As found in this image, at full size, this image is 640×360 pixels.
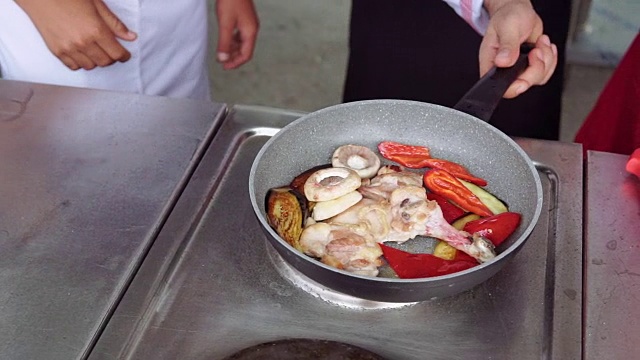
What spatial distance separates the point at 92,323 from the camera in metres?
0.68

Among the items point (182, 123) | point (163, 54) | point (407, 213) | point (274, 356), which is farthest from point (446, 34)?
point (274, 356)

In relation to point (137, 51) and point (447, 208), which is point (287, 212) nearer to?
point (447, 208)

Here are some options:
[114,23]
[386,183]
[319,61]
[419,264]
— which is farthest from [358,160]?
[319,61]

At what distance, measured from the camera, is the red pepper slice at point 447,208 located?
781mm

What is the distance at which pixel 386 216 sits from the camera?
0.74 meters

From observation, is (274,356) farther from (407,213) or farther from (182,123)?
(182,123)

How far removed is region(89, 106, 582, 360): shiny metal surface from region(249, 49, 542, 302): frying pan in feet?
0.17

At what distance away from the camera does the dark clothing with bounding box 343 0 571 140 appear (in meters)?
1.45

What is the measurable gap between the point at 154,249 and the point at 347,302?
211 mm

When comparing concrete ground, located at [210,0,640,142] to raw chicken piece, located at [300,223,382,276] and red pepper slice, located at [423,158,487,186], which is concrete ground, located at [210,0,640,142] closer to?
red pepper slice, located at [423,158,487,186]

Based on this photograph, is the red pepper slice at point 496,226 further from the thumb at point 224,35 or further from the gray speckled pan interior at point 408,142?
the thumb at point 224,35

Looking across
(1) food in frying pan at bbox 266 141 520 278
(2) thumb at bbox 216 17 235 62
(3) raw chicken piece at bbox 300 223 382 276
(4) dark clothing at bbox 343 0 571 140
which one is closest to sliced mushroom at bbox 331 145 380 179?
(1) food in frying pan at bbox 266 141 520 278

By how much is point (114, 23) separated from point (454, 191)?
0.57 metres

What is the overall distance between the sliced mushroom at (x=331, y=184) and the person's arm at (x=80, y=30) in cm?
43
